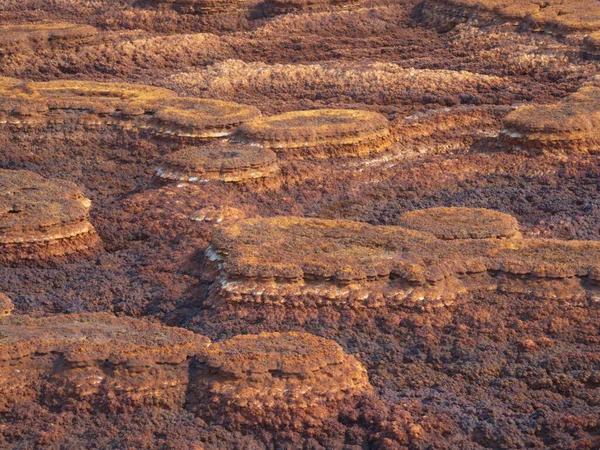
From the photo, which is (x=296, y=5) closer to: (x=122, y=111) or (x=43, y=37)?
(x=43, y=37)

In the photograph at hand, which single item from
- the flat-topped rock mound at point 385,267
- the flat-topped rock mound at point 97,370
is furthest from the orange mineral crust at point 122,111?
the flat-topped rock mound at point 97,370

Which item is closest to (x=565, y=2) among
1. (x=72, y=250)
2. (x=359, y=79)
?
(x=359, y=79)

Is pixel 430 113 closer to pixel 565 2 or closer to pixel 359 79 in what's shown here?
pixel 359 79

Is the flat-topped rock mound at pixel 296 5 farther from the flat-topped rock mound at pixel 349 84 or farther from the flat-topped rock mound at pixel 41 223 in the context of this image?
the flat-topped rock mound at pixel 41 223

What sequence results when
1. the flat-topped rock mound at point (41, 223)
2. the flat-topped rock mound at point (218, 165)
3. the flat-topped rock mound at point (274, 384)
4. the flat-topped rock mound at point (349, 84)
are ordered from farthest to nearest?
the flat-topped rock mound at point (349, 84) < the flat-topped rock mound at point (218, 165) < the flat-topped rock mound at point (41, 223) < the flat-topped rock mound at point (274, 384)

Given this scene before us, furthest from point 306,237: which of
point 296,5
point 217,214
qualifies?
point 296,5
